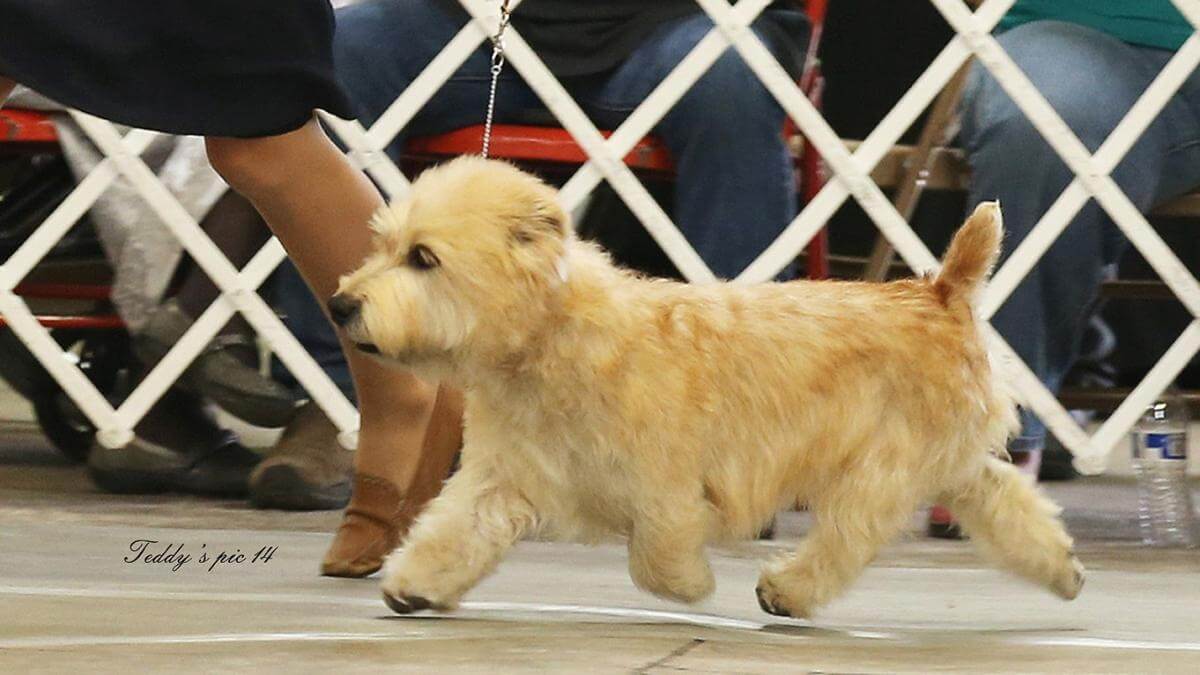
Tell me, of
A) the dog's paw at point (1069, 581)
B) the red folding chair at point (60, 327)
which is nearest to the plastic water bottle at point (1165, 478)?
the dog's paw at point (1069, 581)

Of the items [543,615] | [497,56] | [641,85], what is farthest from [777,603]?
[641,85]

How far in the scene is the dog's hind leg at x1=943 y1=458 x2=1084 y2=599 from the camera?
7.39ft

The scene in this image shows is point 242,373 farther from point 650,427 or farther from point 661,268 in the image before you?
point 650,427

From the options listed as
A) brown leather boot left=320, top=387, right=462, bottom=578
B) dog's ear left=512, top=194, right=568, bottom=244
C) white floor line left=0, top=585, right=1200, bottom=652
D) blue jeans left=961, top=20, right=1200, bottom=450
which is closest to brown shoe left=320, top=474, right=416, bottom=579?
brown leather boot left=320, top=387, right=462, bottom=578

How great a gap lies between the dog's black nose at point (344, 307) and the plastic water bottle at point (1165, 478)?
1.72 meters

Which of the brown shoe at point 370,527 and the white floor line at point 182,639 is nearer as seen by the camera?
the white floor line at point 182,639

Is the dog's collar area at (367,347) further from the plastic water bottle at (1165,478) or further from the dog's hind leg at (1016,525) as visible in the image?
the plastic water bottle at (1165,478)

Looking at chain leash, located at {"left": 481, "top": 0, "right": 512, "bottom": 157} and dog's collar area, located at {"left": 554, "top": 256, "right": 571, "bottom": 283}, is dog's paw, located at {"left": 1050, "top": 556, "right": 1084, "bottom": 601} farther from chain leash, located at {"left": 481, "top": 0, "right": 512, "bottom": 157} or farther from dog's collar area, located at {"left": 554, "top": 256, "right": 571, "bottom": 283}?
chain leash, located at {"left": 481, "top": 0, "right": 512, "bottom": 157}

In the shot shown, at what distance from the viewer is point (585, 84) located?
337 centimetres

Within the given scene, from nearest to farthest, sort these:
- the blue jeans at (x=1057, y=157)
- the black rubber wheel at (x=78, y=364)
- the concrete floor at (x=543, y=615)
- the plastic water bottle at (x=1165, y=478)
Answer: the concrete floor at (x=543, y=615) < the plastic water bottle at (x=1165, y=478) < the blue jeans at (x=1057, y=157) < the black rubber wheel at (x=78, y=364)

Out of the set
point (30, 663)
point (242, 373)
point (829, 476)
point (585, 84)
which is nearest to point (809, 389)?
point (829, 476)

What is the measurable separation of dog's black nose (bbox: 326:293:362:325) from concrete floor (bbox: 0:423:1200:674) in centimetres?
33

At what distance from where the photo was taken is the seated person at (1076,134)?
3.30 m

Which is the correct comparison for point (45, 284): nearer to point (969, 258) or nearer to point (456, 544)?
point (456, 544)
